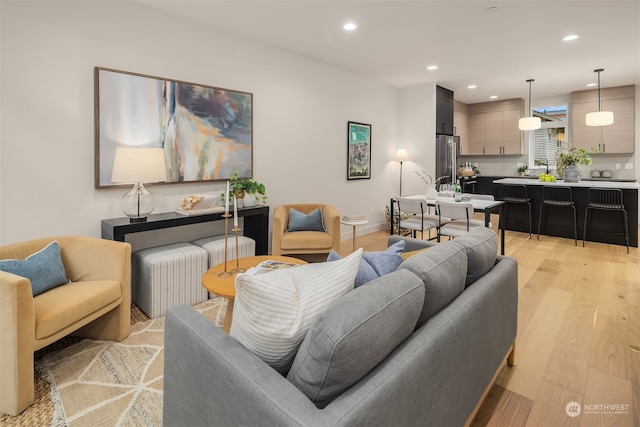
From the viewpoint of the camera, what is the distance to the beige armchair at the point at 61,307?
1649mm

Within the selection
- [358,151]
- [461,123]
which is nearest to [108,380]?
[358,151]

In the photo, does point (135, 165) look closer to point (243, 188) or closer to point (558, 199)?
point (243, 188)

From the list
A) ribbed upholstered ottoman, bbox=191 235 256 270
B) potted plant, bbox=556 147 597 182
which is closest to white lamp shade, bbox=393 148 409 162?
potted plant, bbox=556 147 597 182

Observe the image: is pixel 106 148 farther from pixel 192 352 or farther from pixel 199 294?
pixel 192 352

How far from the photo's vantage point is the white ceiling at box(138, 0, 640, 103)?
3188 millimetres

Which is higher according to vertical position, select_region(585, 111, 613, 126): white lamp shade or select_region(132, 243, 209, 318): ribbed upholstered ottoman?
select_region(585, 111, 613, 126): white lamp shade

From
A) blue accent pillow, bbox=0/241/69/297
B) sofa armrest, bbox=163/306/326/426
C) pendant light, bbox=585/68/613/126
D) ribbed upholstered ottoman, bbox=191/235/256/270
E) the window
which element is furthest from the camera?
the window

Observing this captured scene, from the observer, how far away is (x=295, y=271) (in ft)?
4.06

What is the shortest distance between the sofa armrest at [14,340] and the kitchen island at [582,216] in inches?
246

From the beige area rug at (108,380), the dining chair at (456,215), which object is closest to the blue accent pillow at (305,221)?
the dining chair at (456,215)

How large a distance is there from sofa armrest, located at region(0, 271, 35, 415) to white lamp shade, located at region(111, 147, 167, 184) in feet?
3.86

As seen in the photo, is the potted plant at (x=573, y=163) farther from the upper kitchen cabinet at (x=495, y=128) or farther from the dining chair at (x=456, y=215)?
the dining chair at (x=456, y=215)

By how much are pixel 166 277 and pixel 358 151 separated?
3683 millimetres

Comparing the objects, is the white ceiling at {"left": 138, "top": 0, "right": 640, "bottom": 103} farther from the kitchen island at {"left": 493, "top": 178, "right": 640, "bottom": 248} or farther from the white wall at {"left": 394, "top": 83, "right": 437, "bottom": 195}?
the kitchen island at {"left": 493, "top": 178, "right": 640, "bottom": 248}
